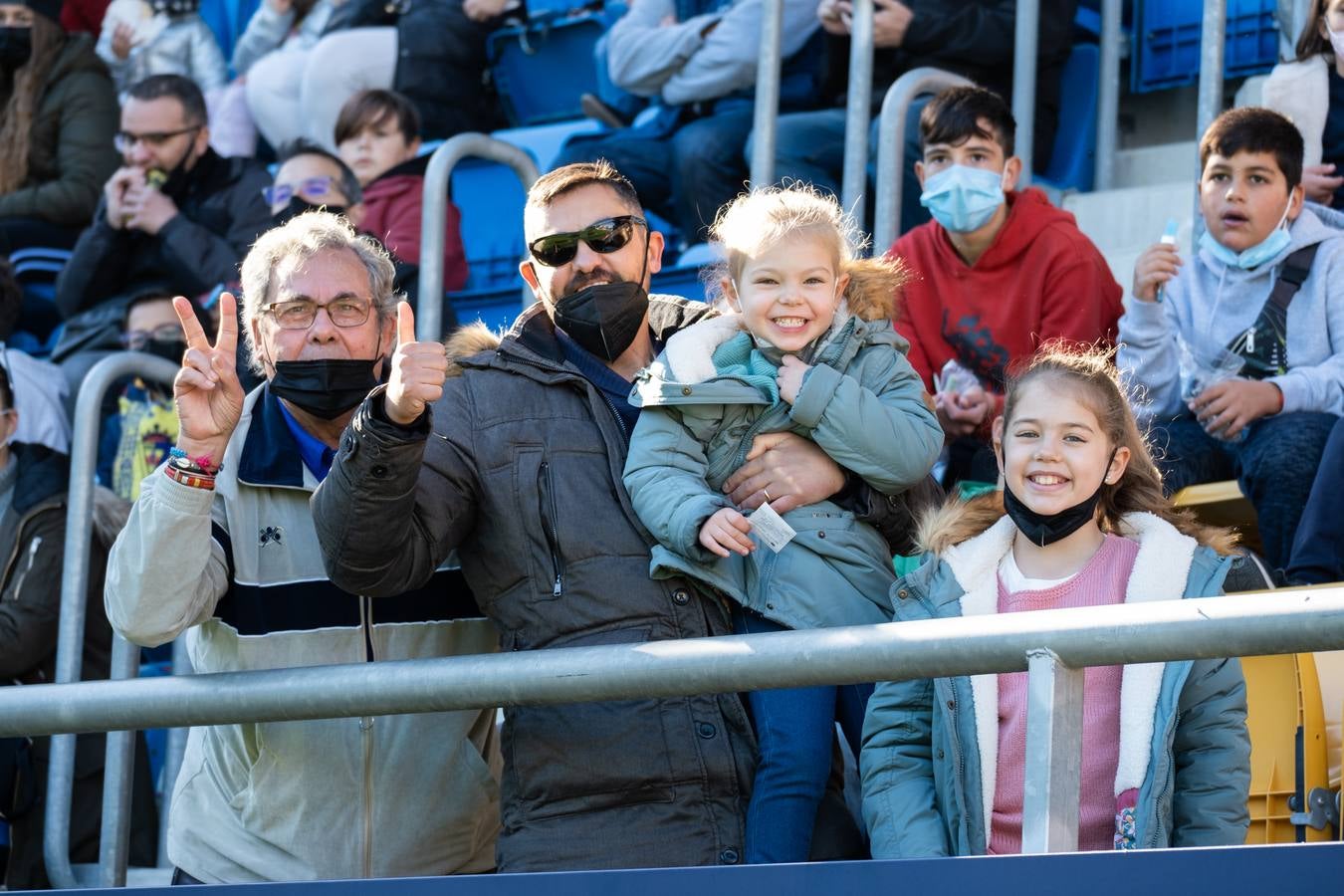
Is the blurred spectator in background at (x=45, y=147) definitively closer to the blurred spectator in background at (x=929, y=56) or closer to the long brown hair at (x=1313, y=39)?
the blurred spectator in background at (x=929, y=56)

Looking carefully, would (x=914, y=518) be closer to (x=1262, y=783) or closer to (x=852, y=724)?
(x=852, y=724)

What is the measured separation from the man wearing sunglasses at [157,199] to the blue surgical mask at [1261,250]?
3493mm

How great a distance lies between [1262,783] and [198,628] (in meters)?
1.81

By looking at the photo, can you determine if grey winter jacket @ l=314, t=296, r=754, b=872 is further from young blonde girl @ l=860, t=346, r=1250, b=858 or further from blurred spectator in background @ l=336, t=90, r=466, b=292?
blurred spectator in background @ l=336, t=90, r=466, b=292

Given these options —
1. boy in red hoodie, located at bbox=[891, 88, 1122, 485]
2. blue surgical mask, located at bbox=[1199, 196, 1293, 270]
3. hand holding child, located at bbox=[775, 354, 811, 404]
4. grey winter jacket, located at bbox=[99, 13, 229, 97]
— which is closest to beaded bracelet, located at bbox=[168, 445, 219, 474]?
hand holding child, located at bbox=[775, 354, 811, 404]

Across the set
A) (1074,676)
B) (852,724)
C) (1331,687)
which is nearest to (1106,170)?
(1331,687)

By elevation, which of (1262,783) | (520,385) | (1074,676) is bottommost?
(1262,783)

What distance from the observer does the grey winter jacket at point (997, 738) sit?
2.93 meters

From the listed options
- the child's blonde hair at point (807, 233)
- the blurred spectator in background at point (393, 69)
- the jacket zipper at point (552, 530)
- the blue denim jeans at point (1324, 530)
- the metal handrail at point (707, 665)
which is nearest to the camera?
the metal handrail at point (707, 665)

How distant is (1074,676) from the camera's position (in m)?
2.53

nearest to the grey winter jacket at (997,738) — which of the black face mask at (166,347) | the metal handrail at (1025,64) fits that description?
the metal handrail at (1025,64)

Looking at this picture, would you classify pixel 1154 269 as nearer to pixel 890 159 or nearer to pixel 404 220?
pixel 890 159

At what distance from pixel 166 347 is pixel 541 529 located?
3441 mm

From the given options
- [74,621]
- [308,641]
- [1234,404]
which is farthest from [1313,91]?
[74,621]
